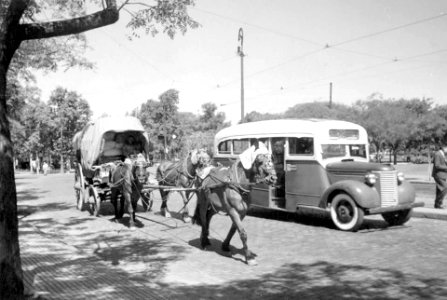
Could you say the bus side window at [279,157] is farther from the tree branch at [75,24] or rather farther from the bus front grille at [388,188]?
the tree branch at [75,24]

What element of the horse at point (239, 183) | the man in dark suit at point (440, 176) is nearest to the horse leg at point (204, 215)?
the horse at point (239, 183)

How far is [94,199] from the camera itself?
528 inches

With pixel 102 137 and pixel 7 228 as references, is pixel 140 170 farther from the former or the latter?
pixel 7 228

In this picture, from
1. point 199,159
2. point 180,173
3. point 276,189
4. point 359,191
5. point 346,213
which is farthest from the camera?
point 180,173

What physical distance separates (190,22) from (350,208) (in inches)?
230

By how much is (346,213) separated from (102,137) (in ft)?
25.5

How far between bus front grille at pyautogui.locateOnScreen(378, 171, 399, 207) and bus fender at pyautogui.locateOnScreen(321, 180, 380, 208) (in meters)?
0.22

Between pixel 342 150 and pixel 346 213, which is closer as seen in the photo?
pixel 346 213

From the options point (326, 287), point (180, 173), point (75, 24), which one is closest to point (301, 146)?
point (180, 173)

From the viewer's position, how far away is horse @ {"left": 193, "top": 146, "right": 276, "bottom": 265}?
7.34 m

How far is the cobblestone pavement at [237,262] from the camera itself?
5770mm

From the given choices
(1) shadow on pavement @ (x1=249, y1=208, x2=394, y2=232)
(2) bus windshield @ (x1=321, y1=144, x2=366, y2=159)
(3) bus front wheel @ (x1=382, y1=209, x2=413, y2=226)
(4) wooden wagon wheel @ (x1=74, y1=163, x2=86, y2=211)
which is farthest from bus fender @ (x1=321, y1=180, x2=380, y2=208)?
(4) wooden wagon wheel @ (x1=74, y1=163, x2=86, y2=211)

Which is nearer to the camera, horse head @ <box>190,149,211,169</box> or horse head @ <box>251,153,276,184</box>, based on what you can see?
horse head @ <box>251,153,276,184</box>

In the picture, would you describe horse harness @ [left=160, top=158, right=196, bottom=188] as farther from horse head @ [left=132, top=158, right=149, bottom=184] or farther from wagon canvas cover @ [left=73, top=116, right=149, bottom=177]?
horse head @ [left=132, top=158, right=149, bottom=184]
